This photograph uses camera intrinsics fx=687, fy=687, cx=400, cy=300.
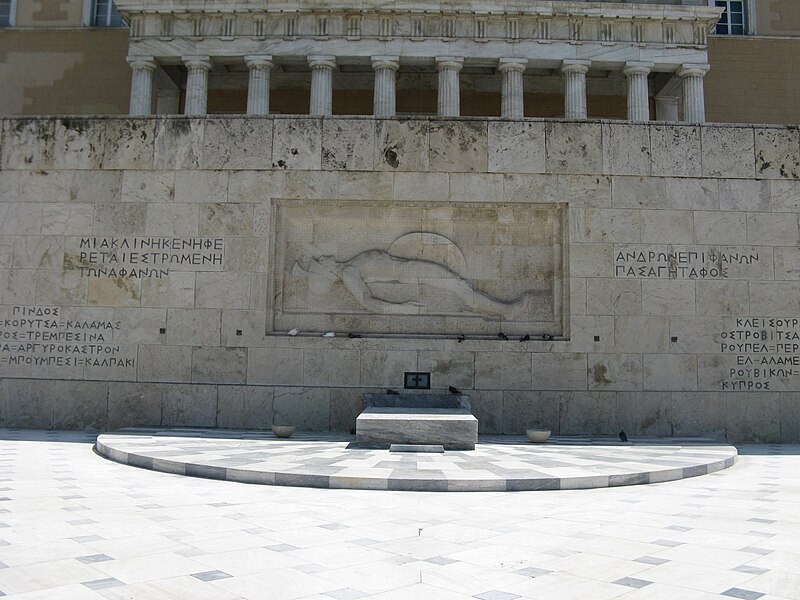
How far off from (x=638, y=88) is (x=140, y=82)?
30718 mm

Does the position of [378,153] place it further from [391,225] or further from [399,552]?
[399,552]

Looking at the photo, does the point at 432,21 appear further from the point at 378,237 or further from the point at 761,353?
the point at 761,353

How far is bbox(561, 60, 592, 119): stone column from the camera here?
41.6 metres

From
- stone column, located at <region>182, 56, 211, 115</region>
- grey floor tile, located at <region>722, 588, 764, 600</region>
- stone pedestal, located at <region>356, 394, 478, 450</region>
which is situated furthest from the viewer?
stone column, located at <region>182, 56, 211, 115</region>

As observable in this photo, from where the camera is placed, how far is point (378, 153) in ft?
54.4

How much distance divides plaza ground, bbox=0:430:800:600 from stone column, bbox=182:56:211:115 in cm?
3589

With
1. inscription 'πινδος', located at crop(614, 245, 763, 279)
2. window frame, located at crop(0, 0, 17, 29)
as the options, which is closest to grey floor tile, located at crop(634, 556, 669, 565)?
inscription 'πινδος', located at crop(614, 245, 763, 279)

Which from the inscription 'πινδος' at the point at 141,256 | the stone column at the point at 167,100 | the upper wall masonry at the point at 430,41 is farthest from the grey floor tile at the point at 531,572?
the stone column at the point at 167,100

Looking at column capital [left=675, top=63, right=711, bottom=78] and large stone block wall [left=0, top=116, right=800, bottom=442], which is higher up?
column capital [left=675, top=63, right=711, bottom=78]

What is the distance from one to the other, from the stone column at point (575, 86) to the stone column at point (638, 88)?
109 inches

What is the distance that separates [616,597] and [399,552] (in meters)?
2.00

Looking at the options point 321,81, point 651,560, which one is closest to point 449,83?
point 321,81

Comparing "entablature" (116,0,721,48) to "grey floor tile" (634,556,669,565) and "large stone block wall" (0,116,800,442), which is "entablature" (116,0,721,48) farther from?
"grey floor tile" (634,556,669,565)

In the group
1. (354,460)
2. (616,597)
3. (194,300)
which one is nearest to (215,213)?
(194,300)
